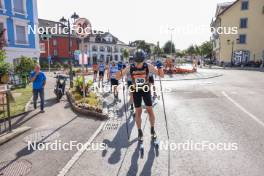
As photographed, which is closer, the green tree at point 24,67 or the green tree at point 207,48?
the green tree at point 24,67

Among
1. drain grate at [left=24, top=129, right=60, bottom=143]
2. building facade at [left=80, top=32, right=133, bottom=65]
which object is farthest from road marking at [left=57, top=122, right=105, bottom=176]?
building facade at [left=80, top=32, right=133, bottom=65]

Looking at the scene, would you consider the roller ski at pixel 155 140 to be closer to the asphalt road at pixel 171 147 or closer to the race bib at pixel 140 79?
the asphalt road at pixel 171 147

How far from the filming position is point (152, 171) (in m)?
4.29

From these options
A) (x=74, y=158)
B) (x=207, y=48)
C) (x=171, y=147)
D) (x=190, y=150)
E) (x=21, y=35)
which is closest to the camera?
(x=74, y=158)

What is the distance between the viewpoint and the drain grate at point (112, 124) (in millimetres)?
6971

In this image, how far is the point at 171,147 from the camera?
537cm

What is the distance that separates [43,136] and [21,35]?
24481mm

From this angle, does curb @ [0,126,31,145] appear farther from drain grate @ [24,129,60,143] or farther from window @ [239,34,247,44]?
window @ [239,34,247,44]

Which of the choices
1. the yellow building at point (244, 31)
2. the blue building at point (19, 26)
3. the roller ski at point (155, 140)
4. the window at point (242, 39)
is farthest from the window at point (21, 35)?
the window at point (242, 39)

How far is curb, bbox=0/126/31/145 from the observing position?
6017 millimetres

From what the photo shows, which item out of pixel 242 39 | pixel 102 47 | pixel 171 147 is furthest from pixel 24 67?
pixel 102 47

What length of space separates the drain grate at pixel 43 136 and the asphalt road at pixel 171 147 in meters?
0.20

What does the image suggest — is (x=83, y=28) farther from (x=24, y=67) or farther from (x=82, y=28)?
(x=24, y=67)

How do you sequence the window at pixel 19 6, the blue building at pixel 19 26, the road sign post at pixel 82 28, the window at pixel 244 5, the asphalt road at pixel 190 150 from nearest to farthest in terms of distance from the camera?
the asphalt road at pixel 190 150 < the road sign post at pixel 82 28 < the blue building at pixel 19 26 < the window at pixel 19 6 < the window at pixel 244 5
